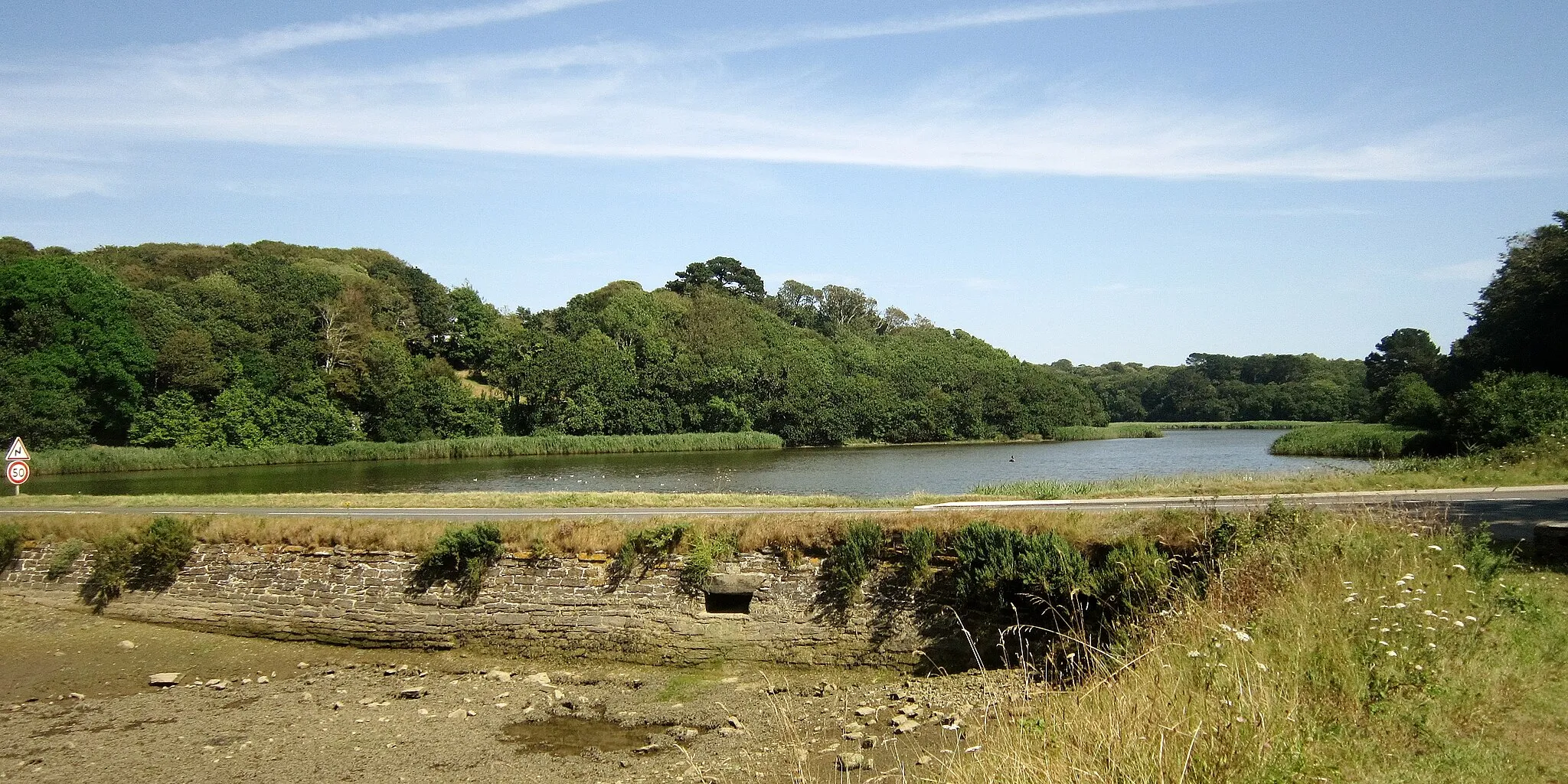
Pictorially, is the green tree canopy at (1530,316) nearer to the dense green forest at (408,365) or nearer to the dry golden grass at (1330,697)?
the dry golden grass at (1330,697)

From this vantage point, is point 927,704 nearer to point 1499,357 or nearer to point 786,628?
point 786,628

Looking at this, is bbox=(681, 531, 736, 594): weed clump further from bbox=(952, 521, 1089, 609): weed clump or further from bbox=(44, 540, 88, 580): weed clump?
bbox=(44, 540, 88, 580): weed clump

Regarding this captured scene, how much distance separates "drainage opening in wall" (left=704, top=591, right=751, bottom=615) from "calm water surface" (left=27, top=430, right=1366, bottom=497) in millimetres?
17811

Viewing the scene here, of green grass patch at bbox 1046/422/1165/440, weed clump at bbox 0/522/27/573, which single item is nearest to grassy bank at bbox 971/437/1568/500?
weed clump at bbox 0/522/27/573

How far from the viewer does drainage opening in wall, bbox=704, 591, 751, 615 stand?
1446cm

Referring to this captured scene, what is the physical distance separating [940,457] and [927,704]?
45.7m

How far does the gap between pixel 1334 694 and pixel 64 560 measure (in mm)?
20990

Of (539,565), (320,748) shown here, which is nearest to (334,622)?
(539,565)

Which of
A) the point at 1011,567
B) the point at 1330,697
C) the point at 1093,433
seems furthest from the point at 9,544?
the point at 1093,433

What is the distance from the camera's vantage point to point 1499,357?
3772cm

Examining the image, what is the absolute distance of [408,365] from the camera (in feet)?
217

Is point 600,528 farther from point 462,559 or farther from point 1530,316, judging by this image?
point 1530,316

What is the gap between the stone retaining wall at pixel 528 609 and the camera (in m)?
14.0

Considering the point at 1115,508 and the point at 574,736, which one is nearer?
the point at 574,736
